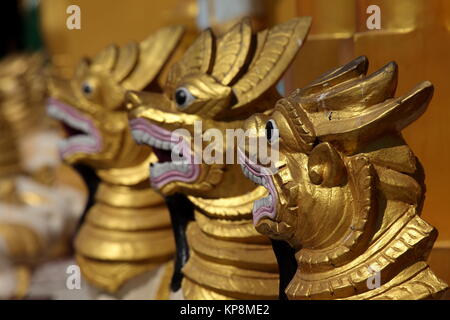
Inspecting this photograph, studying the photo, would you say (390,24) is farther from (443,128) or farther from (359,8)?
(443,128)

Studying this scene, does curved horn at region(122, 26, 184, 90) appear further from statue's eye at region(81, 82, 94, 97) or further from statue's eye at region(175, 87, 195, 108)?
statue's eye at region(175, 87, 195, 108)

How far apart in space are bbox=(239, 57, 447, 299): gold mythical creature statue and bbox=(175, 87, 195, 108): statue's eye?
0.28 m

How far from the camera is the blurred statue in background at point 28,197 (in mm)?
1709

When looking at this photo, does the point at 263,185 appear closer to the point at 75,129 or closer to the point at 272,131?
the point at 272,131

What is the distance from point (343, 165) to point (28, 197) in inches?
54.9

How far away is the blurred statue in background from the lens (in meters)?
1.71

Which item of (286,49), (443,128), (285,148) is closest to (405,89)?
(443,128)

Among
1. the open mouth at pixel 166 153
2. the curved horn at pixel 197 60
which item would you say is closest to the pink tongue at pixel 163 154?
the open mouth at pixel 166 153

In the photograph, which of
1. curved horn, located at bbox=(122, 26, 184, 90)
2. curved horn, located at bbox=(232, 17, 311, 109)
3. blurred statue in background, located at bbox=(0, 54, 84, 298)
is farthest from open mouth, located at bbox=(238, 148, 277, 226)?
blurred statue in background, located at bbox=(0, 54, 84, 298)

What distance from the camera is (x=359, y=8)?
107 cm

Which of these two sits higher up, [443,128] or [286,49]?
[286,49]

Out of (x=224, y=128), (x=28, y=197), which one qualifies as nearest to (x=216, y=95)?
(x=224, y=128)

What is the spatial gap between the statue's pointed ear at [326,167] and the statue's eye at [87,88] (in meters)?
0.71
